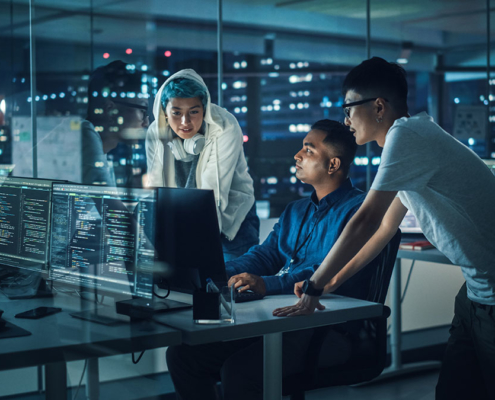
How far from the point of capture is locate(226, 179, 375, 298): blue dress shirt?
204cm

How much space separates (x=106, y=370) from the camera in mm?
2314

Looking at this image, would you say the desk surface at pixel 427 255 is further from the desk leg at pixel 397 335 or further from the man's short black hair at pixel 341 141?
the man's short black hair at pixel 341 141

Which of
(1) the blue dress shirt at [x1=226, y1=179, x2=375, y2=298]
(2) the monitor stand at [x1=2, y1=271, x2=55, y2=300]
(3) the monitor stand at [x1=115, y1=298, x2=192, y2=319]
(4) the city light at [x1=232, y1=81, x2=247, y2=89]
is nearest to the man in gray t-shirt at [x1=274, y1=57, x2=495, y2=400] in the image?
(1) the blue dress shirt at [x1=226, y1=179, x2=375, y2=298]

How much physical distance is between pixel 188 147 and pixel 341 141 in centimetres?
79

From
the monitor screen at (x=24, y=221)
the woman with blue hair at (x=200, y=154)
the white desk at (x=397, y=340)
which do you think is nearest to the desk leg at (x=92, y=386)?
the monitor screen at (x=24, y=221)

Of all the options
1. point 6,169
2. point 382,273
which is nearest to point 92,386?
point 6,169

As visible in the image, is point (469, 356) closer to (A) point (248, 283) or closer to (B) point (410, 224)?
(A) point (248, 283)

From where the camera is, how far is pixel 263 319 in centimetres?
165

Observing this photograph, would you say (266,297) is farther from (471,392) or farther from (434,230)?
(471,392)

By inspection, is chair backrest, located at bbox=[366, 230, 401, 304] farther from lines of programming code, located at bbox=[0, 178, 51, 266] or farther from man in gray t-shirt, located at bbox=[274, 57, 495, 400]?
lines of programming code, located at bbox=[0, 178, 51, 266]

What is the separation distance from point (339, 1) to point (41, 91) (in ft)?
7.86

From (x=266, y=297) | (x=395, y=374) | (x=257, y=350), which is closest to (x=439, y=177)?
(x=266, y=297)

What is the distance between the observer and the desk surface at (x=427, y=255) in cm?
289

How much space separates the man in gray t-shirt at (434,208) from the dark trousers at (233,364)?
203 millimetres
